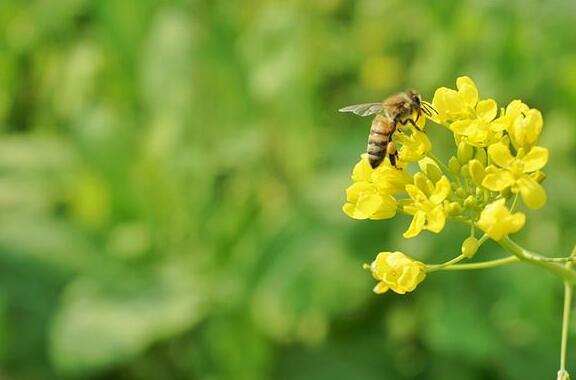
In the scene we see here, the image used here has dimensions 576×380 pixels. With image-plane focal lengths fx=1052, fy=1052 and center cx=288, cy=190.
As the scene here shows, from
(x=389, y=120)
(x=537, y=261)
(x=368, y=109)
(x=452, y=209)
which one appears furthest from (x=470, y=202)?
(x=368, y=109)

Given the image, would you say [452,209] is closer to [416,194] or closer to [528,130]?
[416,194]

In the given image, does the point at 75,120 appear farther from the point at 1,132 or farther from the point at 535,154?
the point at 535,154

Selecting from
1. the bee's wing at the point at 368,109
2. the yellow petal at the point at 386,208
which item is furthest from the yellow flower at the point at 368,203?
the bee's wing at the point at 368,109

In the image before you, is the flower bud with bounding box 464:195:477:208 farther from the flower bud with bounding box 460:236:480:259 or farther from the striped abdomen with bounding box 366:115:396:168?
the striped abdomen with bounding box 366:115:396:168

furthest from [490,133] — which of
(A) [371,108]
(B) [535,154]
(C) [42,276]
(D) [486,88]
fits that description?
(C) [42,276]

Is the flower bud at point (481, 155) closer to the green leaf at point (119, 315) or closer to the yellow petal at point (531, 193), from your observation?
the yellow petal at point (531, 193)

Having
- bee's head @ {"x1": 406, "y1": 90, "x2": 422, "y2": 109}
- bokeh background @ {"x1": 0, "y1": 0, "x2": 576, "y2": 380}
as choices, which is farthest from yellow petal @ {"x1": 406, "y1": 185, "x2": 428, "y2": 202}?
bokeh background @ {"x1": 0, "y1": 0, "x2": 576, "y2": 380}
